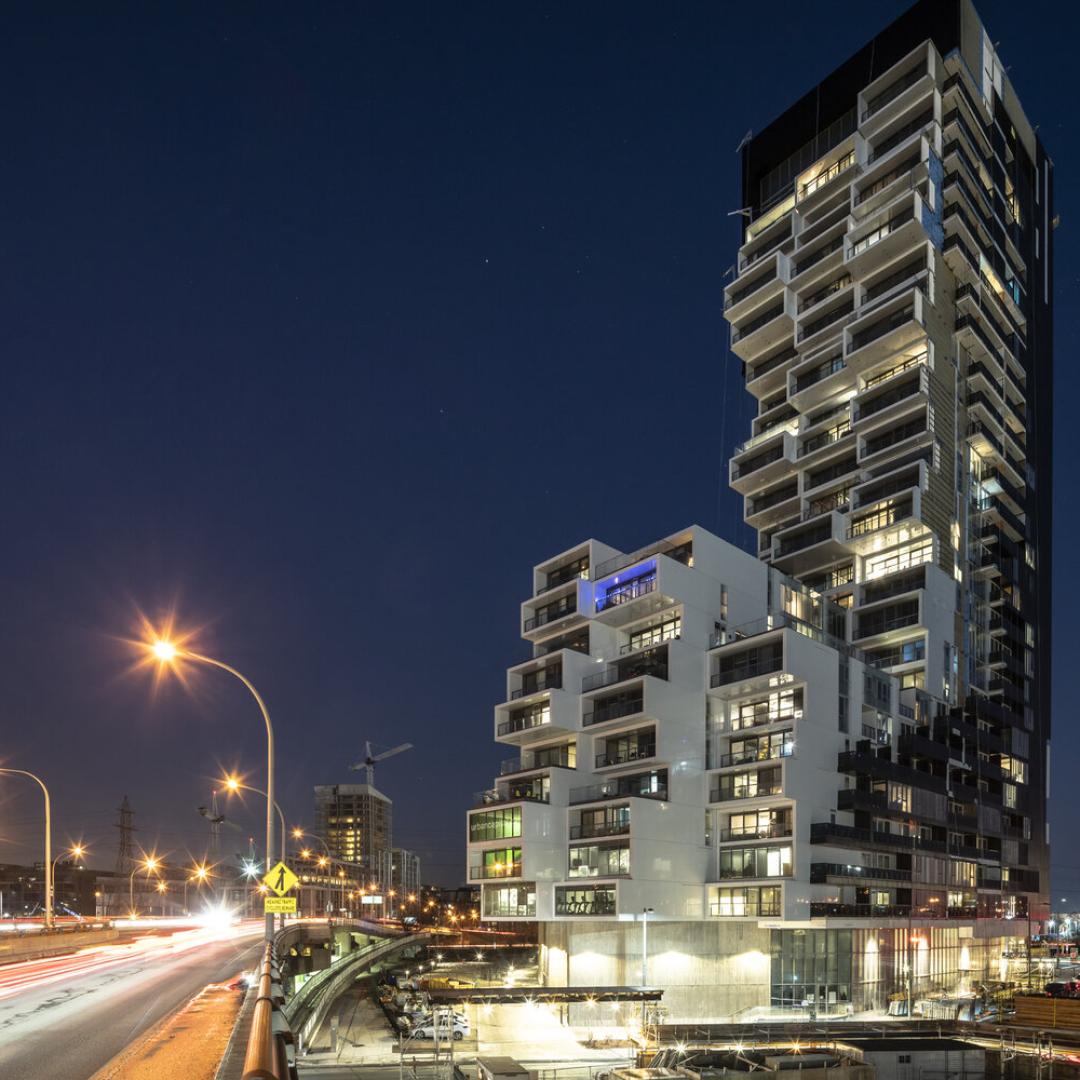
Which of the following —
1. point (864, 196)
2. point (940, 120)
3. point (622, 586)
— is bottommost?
point (622, 586)

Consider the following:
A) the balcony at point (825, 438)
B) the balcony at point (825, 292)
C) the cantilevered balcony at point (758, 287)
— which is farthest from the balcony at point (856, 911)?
the cantilevered balcony at point (758, 287)

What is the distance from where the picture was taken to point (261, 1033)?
12.4 m

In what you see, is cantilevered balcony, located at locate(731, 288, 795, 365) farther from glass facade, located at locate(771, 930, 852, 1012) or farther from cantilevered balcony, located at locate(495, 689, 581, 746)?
glass facade, located at locate(771, 930, 852, 1012)

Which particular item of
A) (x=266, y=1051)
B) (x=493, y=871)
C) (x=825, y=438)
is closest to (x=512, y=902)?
(x=493, y=871)

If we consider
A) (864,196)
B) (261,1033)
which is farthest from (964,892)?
(261,1033)

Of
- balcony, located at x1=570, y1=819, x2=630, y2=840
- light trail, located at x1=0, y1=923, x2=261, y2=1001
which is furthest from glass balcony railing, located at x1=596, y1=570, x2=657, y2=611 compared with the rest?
light trail, located at x1=0, y1=923, x2=261, y2=1001

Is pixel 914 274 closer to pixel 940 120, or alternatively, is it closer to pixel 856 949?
pixel 940 120

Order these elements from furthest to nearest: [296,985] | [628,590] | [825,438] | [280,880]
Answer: [825,438] < [628,590] < [296,985] < [280,880]

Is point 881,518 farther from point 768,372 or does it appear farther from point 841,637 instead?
point 768,372

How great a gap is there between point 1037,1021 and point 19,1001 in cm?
5209

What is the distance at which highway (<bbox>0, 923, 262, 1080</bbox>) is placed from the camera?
19.7m

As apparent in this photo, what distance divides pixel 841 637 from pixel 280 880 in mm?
73961

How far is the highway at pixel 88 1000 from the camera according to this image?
64.7 ft

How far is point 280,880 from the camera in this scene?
32.7 metres
